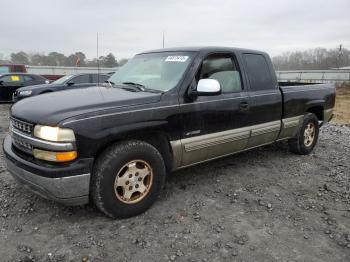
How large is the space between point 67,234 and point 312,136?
479 cm

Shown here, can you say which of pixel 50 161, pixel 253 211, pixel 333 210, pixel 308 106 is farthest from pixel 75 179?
pixel 308 106

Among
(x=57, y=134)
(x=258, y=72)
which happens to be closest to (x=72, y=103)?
(x=57, y=134)

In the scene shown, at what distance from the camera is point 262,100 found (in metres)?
4.89

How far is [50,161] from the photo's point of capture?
10.2 feet

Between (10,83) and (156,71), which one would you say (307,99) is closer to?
(156,71)

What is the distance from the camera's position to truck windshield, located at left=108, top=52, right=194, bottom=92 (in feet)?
13.3

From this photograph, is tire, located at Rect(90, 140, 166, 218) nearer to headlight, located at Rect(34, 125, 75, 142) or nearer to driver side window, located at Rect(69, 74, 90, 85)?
headlight, located at Rect(34, 125, 75, 142)

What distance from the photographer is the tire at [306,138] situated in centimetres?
595

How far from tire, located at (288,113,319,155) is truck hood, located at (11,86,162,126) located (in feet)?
10.6

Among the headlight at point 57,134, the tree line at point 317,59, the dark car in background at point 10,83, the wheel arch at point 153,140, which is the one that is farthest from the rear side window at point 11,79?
the tree line at point 317,59

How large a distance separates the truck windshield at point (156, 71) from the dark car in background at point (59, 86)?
628 centimetres

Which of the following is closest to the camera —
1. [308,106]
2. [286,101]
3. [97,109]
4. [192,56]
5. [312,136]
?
[97,109]

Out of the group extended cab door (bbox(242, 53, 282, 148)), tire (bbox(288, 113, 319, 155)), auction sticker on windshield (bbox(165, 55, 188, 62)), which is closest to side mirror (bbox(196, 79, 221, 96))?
auction sticker on windshield (bbox(165, 55, 188, 62))

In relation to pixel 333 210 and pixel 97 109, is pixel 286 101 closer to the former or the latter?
pixel 333 210
